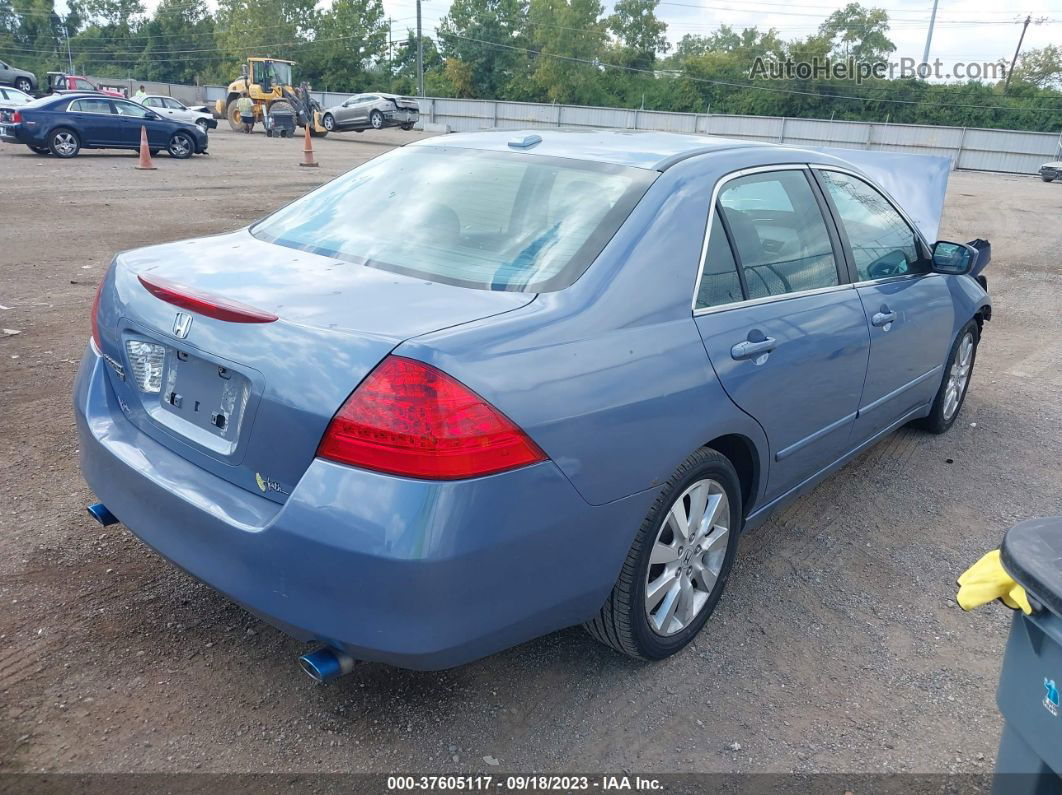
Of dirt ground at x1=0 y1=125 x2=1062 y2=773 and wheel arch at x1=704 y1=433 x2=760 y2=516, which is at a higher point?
wheel arch at x1=704 y1=433 x2=760 y2=516

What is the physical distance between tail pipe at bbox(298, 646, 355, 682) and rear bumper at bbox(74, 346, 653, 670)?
71 mm

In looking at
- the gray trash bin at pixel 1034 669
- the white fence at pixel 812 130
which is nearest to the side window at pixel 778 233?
the gray trash bin at pixel 1034 669

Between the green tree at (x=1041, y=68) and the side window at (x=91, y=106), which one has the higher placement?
the green tree at (x=1041, y=68)

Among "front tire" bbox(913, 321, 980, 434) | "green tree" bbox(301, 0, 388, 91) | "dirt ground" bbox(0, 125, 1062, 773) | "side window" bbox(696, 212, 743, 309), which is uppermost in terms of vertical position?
"green tree" bbox(301, 0, 388, 91)

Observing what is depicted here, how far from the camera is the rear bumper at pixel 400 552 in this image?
1.99 meters

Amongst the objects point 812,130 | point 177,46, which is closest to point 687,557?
point 812,130

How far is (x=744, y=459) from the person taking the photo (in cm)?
304

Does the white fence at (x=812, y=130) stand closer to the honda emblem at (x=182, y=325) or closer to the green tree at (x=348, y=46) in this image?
the green tree at (x=348, y=46)

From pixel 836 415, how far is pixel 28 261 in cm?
804

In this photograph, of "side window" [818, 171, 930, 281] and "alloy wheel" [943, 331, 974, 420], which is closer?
"side window" [818, 171, 930, 281]

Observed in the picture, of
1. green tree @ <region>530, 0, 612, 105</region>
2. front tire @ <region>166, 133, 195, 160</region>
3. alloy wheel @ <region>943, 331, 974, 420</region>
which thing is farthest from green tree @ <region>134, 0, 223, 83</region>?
alloy wheel @ <region>943, 331, 974, 420</region>

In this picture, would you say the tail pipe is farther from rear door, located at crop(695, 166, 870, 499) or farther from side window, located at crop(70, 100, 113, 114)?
side window, located at crop(70, 100, 113, 114)

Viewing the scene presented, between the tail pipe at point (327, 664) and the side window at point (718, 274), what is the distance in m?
1.49

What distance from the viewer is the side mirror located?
424 centimetres
